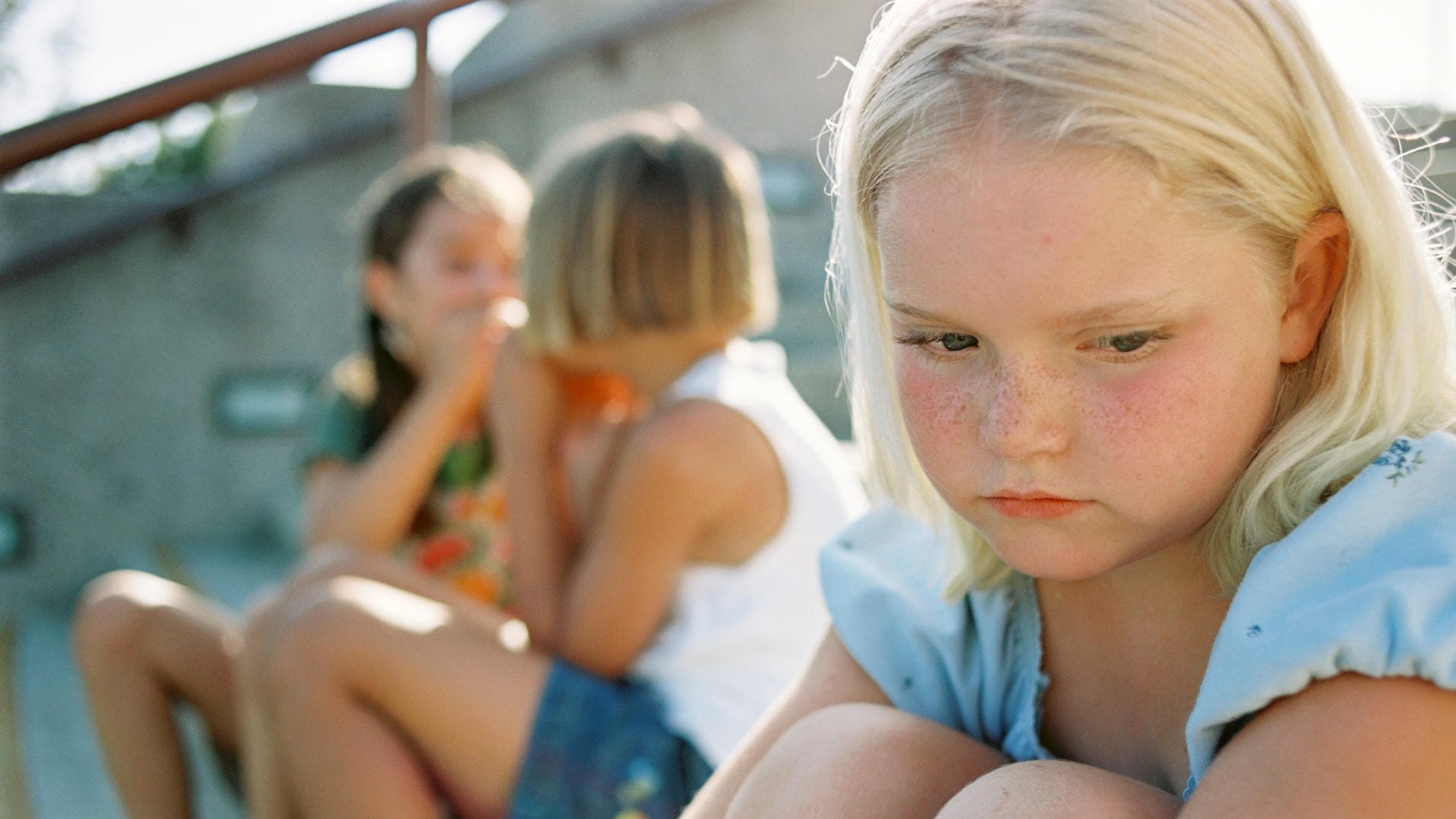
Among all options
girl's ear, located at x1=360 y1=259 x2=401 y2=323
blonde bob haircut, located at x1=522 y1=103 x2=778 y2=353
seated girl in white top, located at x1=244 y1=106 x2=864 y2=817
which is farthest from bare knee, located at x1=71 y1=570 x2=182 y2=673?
blonde bob haircut, located at x1=522 y1=103 x2=778 y2=353

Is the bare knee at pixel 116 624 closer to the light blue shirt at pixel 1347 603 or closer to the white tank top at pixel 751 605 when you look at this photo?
the white tank top at pixel 751 605

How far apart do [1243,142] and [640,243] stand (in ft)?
3.81

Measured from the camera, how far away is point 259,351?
4.04 meters

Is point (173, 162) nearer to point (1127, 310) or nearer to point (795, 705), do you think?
point (795, 705)

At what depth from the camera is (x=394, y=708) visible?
5.25 ft

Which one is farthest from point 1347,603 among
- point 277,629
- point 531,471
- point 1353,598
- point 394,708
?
point 531,471

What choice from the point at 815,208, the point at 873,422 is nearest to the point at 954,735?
the point at 873,422

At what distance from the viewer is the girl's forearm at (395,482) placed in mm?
2260

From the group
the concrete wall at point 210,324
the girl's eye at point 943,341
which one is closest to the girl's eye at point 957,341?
the girl's eye at point 943,341

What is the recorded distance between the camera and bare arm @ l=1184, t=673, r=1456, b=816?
70 centimetres

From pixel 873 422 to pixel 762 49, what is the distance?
3669 mm

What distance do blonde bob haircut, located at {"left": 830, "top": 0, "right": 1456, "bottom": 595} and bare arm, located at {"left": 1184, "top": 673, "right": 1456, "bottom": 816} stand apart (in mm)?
160

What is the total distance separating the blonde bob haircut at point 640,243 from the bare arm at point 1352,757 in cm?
122

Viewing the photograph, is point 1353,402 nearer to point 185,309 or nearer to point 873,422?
point 873,422
